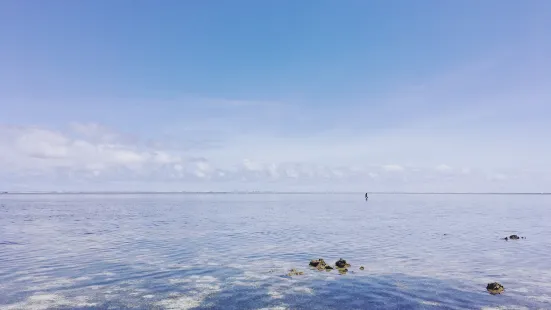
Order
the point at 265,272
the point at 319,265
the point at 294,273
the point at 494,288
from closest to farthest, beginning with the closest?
1. the point at 494,288
2. the point at 294,273
3. the point at 265,272
4. the point at 319,265

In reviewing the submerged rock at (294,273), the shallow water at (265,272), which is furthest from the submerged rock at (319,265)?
the submerged rock at (294,273)

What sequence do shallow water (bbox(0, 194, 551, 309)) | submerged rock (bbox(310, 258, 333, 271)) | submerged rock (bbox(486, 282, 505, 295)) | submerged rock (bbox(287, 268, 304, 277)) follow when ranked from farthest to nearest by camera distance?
submerged rock (bbox(310, 258, 333, 271))
submerged rock (bbox(287, 268, 304, 277))
submerged rock (bbox(486, 282, 505, 295))
shallow water (bbox(0, 194, 551, 309))

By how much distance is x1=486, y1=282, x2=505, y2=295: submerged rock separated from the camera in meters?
29.5

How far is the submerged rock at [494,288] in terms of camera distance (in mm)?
29527

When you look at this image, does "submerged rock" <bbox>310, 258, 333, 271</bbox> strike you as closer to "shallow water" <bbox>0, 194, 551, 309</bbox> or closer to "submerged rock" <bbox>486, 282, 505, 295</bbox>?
"shallow water" <bbox>0, 194, 551, 309</bbox>

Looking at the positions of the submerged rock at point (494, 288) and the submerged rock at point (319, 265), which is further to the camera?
the submerged rock at point (319, 265)

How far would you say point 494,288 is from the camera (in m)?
29.9

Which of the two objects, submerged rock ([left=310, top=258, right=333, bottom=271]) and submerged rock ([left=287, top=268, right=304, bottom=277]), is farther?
submerged rock ([left=310, top=258, right=333, bottom=271])

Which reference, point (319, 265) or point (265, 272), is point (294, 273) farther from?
point (319, 265)

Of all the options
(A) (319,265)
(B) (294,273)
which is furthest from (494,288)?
(B) (294,273)

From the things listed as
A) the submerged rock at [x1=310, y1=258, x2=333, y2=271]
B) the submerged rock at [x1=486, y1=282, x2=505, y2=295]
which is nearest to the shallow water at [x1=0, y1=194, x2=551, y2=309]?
the submerged rock at [x1=486, y1=282, x2=505, y2=295]

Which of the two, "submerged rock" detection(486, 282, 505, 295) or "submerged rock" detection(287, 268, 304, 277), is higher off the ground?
"submerged rock" detection(486, 282, 505, 295)

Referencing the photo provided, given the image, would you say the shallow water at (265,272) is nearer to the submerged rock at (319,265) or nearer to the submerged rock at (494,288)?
the submerged rock at (494,288)

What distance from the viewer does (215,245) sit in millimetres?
53812
